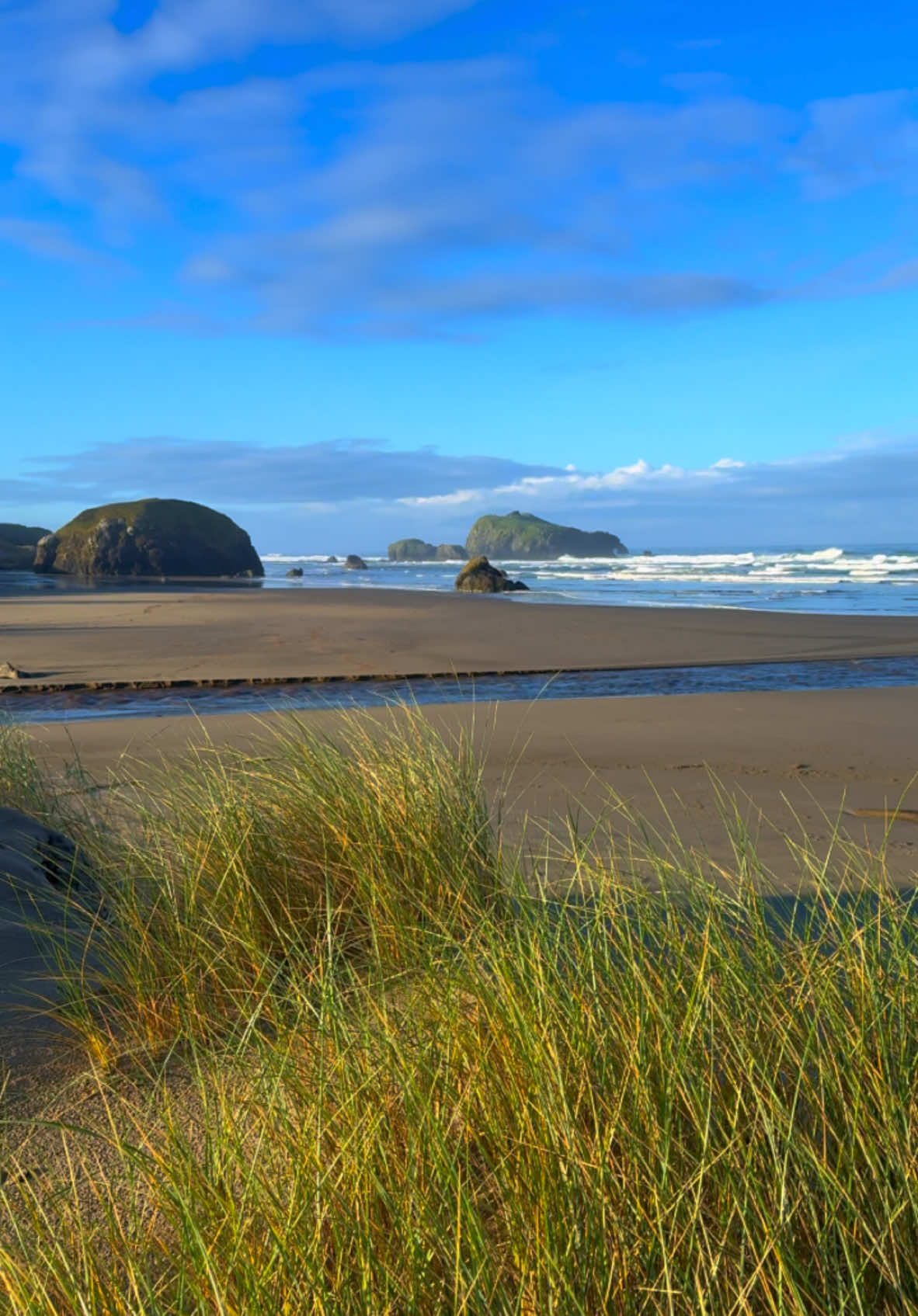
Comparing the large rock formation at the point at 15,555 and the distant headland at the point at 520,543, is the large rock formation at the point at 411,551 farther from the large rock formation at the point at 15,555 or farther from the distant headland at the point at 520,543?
the large rock formation at the point at 15,555

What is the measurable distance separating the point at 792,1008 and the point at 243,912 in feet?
6.52

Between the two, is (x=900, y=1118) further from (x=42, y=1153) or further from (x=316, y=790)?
(x=316, y=790)

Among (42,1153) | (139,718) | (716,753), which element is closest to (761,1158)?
(42,1153)

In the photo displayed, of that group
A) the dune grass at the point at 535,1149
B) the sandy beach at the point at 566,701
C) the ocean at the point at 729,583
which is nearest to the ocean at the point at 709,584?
the ocean at the point at 729,583

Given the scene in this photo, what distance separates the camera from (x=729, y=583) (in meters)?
42.6

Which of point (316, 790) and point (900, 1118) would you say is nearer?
point (900, 1118)

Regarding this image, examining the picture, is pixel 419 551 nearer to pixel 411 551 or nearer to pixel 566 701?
pixel 411 551

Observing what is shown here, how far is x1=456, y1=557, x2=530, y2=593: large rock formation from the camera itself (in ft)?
129

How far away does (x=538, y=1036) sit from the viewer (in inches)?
82.4

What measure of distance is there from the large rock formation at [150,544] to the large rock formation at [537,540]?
6034 centimetres

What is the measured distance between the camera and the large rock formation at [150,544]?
65.4 meters

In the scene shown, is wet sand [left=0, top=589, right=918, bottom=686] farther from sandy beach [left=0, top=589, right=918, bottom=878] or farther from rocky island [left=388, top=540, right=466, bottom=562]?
rocky island [left=388, top=540, right=466, bottom=562]

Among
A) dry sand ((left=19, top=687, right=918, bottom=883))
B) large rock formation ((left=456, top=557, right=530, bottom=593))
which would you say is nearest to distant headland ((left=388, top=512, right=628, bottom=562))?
large rock formation ((left=456, top=557, right=530, bottom=593))

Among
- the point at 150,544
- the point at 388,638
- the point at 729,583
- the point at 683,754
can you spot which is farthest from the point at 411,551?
the point at 683,754
